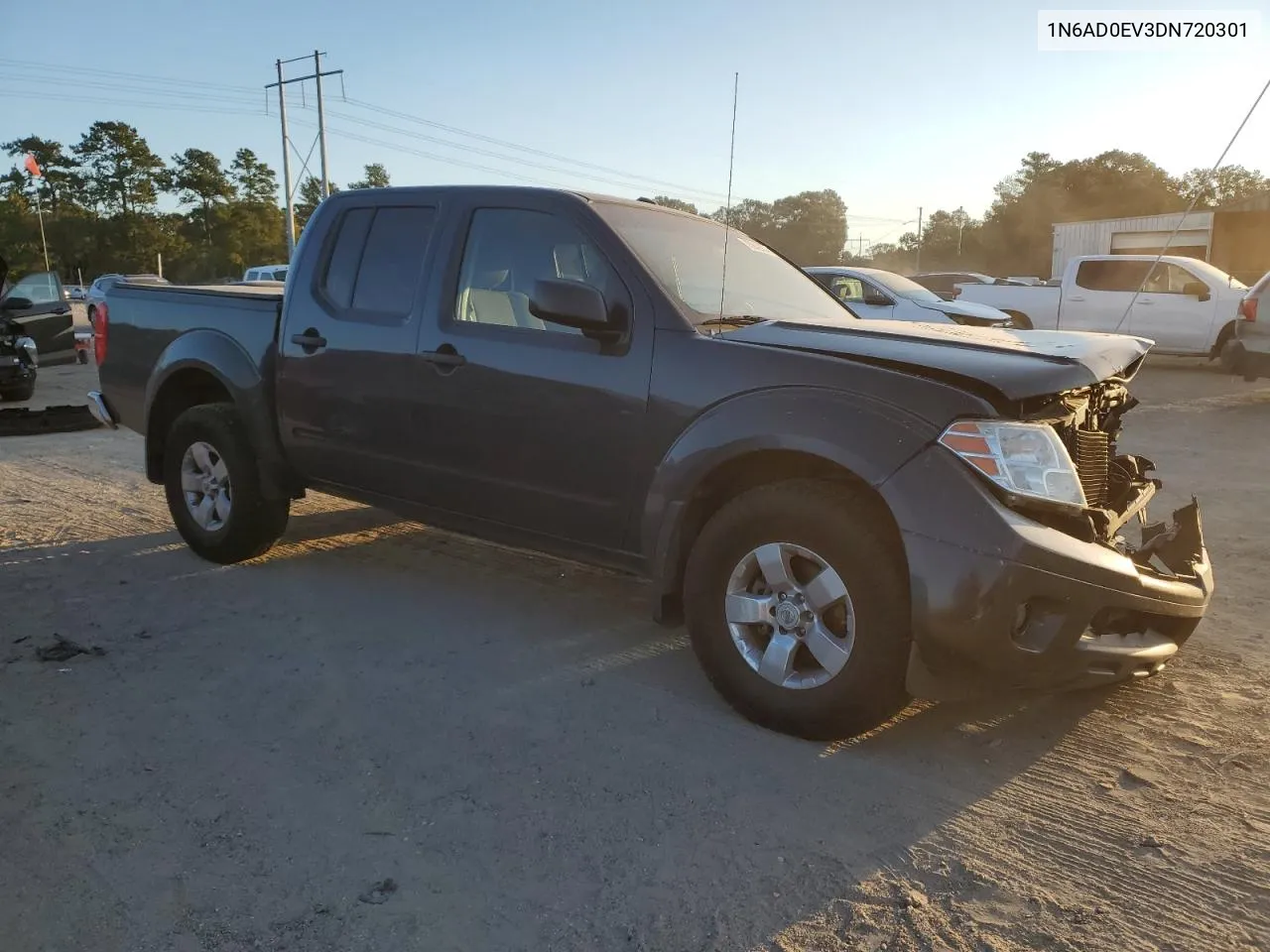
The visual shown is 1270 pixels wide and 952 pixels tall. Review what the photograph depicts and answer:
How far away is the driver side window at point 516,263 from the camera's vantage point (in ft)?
12.8

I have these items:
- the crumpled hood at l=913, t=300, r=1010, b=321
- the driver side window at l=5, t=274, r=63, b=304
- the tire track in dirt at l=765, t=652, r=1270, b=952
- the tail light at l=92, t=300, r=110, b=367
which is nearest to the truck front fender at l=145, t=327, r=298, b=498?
the tail light at l=92, t=300, r=110, b=367

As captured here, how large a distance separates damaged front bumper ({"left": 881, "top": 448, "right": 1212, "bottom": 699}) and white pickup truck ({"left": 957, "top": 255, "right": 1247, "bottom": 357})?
12.9 m

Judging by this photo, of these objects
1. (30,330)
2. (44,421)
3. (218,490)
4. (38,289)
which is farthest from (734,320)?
(38,289)

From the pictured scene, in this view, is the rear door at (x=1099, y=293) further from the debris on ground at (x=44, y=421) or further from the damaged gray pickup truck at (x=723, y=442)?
the debris on ground at (x=44, y=421)

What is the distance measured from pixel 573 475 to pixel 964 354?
59.3 inches

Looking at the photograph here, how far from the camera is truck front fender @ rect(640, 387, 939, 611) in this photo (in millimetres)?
2990

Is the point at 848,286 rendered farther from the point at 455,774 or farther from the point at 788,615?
the point at 455,774

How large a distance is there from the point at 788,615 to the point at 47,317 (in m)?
12.6

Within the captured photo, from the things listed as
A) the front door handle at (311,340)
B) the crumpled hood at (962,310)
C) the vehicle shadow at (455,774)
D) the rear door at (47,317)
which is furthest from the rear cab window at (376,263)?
the crumpled hood at (962,310)

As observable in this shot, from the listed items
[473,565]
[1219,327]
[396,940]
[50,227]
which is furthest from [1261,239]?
[50,227]

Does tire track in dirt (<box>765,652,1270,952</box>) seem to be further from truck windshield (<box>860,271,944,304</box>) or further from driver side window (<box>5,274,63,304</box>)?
driver side window (<box>5,274,63,304</box>)

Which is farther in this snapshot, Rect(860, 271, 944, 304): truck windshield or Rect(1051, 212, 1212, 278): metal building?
Rect(1051, 212, 1212, 278): metal building

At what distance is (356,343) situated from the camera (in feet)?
14.7

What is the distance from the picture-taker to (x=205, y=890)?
2.45 metres
